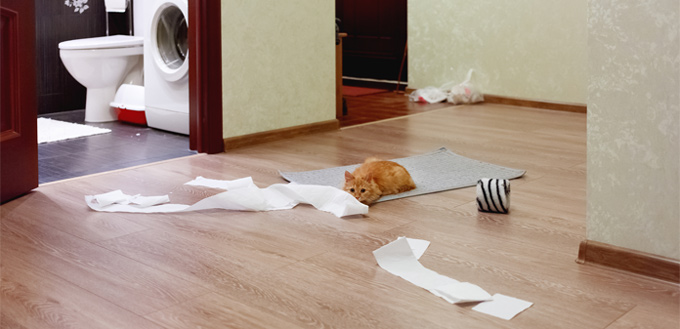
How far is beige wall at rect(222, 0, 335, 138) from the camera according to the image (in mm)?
3864

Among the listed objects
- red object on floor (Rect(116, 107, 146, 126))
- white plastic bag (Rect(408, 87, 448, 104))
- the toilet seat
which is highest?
the toilet seat

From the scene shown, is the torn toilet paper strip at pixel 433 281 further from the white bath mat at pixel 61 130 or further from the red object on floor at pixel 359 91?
the red object on floor at pixel 359 91

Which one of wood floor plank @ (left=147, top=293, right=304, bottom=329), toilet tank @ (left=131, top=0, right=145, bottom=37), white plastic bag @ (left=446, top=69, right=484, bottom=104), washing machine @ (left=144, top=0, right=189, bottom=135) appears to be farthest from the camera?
white plastic bag @ (left=446, top=69, right=484, bottom=104)

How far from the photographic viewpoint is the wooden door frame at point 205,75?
12.1 ft

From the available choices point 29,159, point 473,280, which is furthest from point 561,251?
point 29,159

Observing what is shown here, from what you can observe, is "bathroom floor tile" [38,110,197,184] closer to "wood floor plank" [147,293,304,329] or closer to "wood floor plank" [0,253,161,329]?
"wood floor plank" [0,253,161,329]

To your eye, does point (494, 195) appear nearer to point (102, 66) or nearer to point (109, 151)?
point (109, 151)

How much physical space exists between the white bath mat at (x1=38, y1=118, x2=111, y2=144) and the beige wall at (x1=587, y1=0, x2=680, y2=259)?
2999 mm

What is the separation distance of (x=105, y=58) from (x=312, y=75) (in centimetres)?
130

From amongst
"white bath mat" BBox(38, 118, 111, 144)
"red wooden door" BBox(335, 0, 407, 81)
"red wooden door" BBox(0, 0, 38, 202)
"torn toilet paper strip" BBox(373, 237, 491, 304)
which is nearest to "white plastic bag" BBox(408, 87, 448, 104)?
"red wooden door" BBox(335, 0, 407, 81)

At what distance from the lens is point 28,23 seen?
2.92m

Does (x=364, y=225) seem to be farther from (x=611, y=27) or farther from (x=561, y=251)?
(x=611, y=27)

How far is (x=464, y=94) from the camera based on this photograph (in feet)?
18.0

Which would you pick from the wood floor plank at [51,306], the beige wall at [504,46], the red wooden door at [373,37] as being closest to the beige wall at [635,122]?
the wood floor plank at [51,306]
